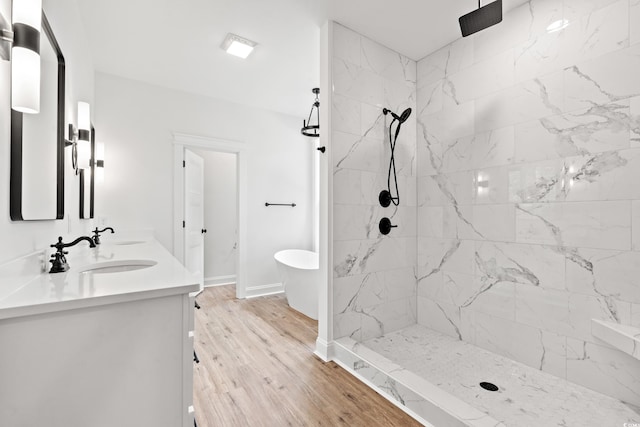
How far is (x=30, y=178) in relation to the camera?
125 centimetres

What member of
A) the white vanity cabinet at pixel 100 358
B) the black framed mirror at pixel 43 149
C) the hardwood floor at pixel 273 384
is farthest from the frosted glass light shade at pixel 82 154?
the hardwood floor at pixel 273 384

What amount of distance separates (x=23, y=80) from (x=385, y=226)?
91.8 inches

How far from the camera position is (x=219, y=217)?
4.96 m

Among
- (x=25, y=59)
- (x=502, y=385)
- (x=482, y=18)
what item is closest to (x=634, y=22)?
(x=482, y=18)

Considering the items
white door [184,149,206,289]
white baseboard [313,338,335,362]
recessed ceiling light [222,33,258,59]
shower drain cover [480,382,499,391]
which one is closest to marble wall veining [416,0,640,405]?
shower drain cover [480,382,499,391]

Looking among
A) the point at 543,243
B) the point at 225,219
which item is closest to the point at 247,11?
the point at 543,243

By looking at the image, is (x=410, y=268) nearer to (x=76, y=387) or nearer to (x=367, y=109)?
(x=367, y=109)

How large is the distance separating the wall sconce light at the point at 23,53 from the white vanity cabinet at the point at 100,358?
0.64m

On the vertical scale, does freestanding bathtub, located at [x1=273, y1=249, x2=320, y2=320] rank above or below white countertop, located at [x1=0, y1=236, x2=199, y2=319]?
below

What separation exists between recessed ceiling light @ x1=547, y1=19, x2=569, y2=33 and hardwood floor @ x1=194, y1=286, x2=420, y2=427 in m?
2.63

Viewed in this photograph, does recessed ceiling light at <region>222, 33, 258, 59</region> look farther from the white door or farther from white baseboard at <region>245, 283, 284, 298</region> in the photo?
white baseboard at <region>245, 283, 284, 298</region>

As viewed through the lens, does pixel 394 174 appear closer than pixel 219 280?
Yes

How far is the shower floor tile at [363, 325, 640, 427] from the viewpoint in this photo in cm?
153

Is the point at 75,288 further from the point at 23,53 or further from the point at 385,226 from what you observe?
the point at 385,226
